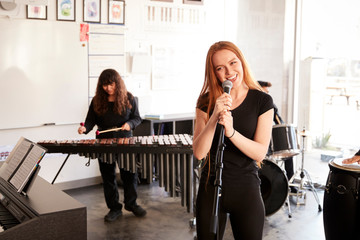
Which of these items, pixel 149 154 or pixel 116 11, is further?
pixel 116 11

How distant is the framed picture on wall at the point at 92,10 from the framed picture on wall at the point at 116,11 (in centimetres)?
16

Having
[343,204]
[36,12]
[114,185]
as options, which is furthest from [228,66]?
[36,12]

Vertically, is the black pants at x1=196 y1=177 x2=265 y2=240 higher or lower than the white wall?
lower

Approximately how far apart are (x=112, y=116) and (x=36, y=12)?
5.60 ft

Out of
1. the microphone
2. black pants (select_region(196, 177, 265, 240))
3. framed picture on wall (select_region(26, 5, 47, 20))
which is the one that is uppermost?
framed picture on wall (select_region(26, 5, 47, 20))

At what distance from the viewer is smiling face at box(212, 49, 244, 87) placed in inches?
83.3

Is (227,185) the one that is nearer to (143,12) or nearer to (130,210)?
(130,210)

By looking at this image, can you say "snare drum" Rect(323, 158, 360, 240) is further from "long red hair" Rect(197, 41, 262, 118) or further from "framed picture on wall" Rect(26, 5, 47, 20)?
"framed picture on wall" Rect(26, 5, 47, 20)

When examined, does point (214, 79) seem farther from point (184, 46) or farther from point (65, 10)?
point (184, 46)

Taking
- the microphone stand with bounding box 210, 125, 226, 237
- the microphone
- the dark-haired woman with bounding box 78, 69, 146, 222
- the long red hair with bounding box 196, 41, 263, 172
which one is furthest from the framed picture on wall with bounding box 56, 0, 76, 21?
the microphone stand with bounding box 210, 125, 226, 237

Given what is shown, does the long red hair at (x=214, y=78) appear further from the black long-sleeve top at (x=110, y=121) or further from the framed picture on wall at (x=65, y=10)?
the framed picture on wall at (x=65, y=10)

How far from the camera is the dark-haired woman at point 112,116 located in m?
4.61

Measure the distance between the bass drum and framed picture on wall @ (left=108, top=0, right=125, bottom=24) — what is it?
271 centimetres

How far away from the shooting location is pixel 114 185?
4.77 meters
